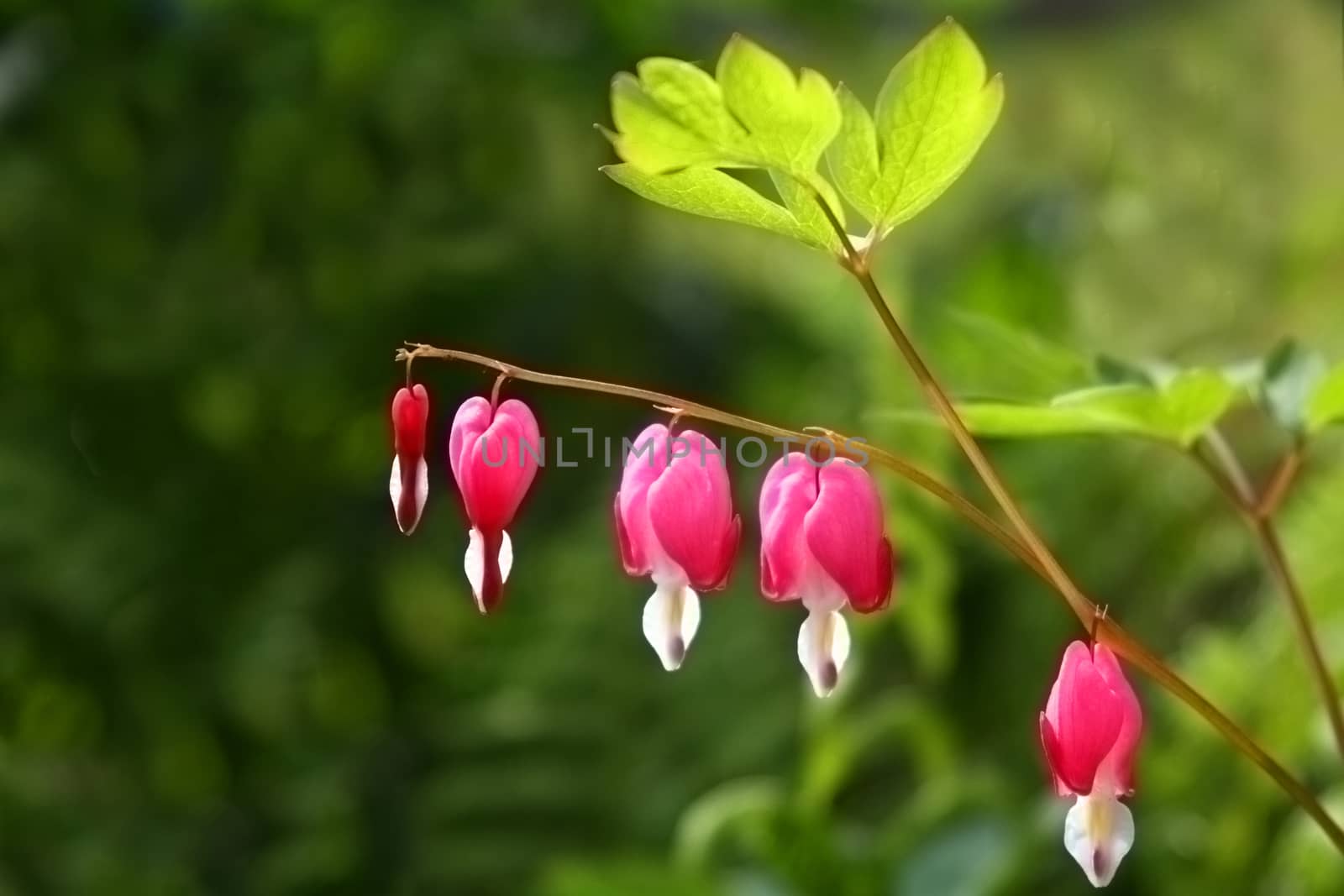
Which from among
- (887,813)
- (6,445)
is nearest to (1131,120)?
(887,813)

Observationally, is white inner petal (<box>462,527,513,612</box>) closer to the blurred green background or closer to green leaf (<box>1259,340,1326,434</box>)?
green leaf (<box>1259,340,1326,434</box>)

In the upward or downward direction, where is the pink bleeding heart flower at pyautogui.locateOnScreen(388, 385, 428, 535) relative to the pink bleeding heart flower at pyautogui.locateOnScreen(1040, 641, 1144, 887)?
upward

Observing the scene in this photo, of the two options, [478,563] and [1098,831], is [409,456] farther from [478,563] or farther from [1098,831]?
[1098,831]

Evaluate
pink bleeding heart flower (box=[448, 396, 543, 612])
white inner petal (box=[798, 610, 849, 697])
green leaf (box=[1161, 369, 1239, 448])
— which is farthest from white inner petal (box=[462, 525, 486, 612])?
green leaf (box=[1161, 369, 1239, 448])

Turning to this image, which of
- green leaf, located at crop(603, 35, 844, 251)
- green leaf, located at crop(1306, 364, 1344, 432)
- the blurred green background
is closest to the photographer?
green leaf, located at crop(603, 35, 844, 251)

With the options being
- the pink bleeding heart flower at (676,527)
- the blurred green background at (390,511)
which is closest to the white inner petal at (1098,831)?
the pink bleeding heart flower at (676,527)

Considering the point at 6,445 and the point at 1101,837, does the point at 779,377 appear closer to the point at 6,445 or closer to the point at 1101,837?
the point at 6,445
